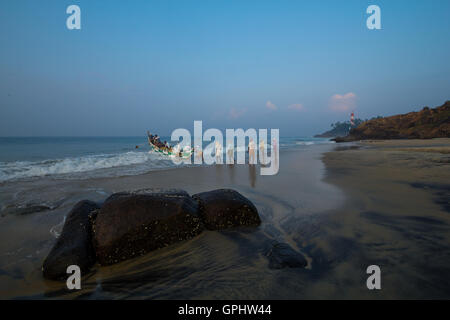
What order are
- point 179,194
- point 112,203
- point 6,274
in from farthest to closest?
point 179,194
point 112,203
point 6,274

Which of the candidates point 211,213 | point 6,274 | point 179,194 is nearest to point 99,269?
point 6,274

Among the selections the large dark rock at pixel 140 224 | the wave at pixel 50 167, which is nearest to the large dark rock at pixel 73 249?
the large dark rock at pixel 140 224

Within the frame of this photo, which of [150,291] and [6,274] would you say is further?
[6,274]

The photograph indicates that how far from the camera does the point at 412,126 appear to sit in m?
46.4

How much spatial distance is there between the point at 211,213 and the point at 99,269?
2.04 m

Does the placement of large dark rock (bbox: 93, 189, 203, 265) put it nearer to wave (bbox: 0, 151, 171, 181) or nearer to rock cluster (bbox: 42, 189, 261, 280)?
rock cluster (bbox: 42, 189, 261, 280)

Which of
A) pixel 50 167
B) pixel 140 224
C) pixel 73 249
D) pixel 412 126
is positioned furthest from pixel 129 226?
pixel 412 126

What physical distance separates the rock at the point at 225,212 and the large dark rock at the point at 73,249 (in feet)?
6.44

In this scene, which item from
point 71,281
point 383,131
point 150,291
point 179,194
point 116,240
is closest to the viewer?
point 150,291

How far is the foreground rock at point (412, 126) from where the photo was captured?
40.7m

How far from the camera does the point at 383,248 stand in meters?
3.17

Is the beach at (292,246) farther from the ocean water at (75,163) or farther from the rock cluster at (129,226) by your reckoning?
the ocean water at (75,163)

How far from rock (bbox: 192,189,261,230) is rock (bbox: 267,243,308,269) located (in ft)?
3.83
